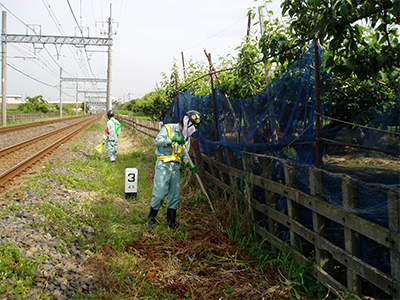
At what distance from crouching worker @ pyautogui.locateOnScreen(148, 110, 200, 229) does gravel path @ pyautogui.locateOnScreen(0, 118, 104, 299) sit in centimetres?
116

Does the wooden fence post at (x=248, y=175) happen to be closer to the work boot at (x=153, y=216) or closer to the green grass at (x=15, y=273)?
the work boot at (x=153, y=216)

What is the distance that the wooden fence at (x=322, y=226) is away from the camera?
232cm

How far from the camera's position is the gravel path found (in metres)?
3.43

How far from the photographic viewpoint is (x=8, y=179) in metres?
7.67

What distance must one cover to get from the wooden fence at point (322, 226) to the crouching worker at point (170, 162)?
96 cm

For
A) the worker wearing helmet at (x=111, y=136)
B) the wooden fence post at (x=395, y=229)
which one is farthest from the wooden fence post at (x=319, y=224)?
the worker wearing helmet at (x=111, y=136)

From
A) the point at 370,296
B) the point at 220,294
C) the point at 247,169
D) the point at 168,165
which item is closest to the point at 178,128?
the point at 168,165

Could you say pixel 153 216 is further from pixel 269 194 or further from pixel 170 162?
pixel 269 194

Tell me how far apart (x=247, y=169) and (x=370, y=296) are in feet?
6.75

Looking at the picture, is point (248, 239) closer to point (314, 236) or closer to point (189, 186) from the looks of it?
point (314, 236)

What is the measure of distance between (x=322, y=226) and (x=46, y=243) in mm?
3294

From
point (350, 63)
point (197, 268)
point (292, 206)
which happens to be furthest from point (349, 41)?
point (197, 268)

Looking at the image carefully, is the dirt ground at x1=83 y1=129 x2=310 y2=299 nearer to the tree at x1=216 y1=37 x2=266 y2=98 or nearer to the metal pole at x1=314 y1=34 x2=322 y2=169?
the metal pole at x1=314 y1=34 x2=322 y2=169

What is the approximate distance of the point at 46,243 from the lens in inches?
166
